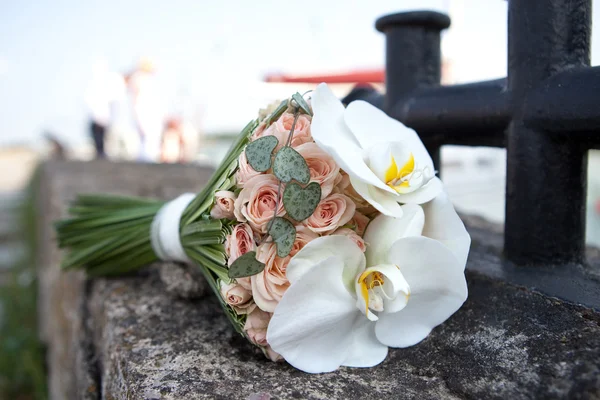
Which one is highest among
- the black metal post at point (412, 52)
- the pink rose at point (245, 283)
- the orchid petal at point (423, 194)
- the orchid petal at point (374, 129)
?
the black metal post at point (412, 52)

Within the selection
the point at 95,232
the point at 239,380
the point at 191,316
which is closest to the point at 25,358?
the point at 95,232

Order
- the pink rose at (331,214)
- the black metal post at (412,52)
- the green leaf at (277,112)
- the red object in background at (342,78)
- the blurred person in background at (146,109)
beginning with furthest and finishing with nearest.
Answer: the blurred person in background at (146,109) < the red object in background at (342,78) < the black metal post at (412,52) < the green leaf at (277,112) < the pink rose at (331,214)

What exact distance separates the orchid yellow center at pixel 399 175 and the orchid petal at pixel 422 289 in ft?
0.38

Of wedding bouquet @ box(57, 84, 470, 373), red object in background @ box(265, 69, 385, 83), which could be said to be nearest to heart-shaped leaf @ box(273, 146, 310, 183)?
wedding bouquet @ box(57, 84, 470, 373)

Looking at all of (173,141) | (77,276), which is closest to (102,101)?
(173,141)

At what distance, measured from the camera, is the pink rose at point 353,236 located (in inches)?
35.8

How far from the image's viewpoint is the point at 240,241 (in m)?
0.94

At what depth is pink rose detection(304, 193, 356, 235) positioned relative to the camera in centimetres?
89

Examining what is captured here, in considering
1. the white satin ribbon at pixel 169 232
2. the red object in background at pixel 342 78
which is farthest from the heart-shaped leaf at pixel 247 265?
the red object in background at pixel 342 78

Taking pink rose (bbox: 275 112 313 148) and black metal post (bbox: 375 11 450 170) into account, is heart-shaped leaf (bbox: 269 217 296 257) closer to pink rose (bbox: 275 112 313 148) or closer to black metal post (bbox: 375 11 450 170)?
pink rose (bbox: 275 112 313 148)

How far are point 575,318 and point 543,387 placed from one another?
21 centimetres

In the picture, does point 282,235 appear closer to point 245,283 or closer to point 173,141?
point 245,283

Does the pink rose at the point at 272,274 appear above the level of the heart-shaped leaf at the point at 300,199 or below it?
below

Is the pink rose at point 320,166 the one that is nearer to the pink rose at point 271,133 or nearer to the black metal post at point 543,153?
the pink rose at point 271,133
